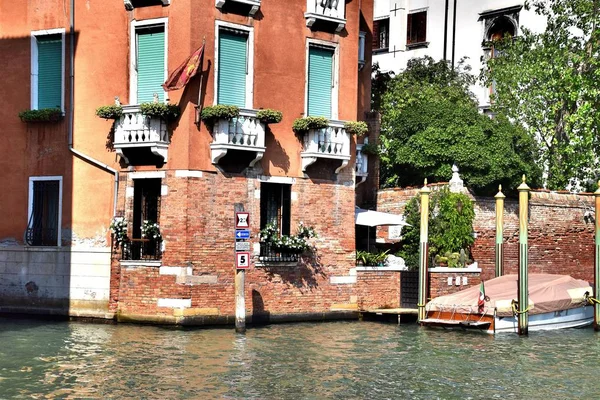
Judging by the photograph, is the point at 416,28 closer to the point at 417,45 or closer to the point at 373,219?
the point at 417,45

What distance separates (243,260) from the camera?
768 inches

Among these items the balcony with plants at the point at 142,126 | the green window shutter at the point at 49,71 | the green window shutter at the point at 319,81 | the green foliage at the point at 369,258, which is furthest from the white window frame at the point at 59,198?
the green foliage at the point at 369,258

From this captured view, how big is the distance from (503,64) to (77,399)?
23265 mm

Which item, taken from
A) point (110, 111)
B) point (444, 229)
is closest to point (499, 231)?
point (444, 229)

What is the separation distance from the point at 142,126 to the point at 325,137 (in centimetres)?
388

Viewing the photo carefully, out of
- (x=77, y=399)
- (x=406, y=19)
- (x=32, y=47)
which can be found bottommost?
(x=77, y=399)

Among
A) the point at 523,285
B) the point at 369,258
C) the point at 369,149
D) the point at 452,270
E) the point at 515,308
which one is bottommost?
the point at 515,308

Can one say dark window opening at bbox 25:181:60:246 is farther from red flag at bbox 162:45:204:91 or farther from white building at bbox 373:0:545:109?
white building at bbox 373:0:545:109

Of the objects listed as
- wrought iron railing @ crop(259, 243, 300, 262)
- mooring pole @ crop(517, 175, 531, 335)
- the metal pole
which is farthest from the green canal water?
wrought iron railing @ crop(259, 243, 300, 262)

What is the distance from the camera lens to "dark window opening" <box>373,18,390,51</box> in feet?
139

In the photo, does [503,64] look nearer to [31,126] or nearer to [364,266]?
[364,266]

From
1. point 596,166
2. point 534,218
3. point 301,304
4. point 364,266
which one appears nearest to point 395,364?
point 301,304

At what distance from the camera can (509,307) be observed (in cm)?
2136

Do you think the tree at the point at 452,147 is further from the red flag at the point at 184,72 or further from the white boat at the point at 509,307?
the red flag at the point at 184,72
